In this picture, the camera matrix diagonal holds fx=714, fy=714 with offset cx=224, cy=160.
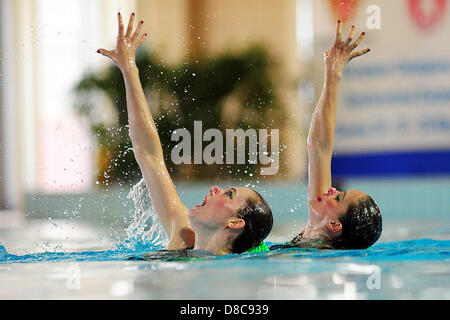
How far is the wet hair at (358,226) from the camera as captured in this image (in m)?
2.97

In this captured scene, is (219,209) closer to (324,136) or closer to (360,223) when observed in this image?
(360,223)

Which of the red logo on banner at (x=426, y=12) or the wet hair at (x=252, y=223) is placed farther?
the red logo on banner at (x=426, y=12)

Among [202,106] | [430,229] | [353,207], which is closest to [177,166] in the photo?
[202,106]

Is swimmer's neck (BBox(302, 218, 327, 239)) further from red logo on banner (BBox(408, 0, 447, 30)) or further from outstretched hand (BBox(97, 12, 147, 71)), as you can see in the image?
red logo on banner (BBox(408, 0, 447, 30))

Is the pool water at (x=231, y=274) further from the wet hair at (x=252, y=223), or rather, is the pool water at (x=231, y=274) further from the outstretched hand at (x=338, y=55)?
the outstretched hand at (x=338, y=55)

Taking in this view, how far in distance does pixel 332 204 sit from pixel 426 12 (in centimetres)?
460

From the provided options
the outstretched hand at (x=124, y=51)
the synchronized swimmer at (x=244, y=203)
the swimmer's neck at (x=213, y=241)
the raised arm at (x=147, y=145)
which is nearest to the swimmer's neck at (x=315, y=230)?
the synchronized swimmer at (x=244, y=203)

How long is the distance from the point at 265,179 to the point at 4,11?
4.60 m

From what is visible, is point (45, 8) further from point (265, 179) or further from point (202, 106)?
point (265, 179)

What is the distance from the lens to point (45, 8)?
A: 10.8 m

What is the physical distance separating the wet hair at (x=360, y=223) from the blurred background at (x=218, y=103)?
188 cm

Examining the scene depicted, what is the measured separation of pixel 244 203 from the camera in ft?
9.64

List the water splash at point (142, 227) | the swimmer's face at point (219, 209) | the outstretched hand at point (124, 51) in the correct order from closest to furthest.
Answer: the swimmer's face at point (219, 209) < the outstretched hand at point (124, 51) < the water splash at point (142, 227)

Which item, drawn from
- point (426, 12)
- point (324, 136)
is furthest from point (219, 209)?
point (426, 12)
